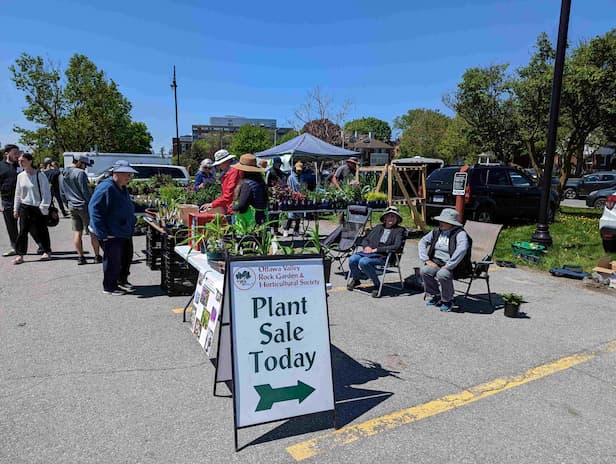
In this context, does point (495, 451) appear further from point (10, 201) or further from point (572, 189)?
point (572, 189)

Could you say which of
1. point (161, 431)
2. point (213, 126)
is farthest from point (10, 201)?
point (213, 126)

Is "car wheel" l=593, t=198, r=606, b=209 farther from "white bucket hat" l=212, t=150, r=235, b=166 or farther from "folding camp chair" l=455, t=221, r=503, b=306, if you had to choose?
"white bucket hat" l=212, t=150, r=235, b=166

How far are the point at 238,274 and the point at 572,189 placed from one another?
1122 inches

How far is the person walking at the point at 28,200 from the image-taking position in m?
7.45

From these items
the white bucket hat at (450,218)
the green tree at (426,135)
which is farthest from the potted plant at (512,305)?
the green tree at (426,135)

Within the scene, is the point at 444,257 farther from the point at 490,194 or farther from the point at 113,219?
the point at 490,194

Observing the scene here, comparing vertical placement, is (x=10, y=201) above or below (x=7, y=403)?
above

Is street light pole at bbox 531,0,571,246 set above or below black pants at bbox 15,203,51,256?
above

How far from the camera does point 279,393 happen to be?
116 inches

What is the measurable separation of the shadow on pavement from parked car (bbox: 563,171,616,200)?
24314 millimetres

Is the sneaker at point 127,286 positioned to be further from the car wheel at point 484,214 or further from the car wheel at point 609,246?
the car wheel at point 484,214

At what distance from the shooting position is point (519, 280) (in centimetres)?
733

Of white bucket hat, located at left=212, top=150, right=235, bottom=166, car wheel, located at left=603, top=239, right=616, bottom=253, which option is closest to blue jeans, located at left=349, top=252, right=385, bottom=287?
white bucket hat, located at left=212, top=150, right=235, bottom=166

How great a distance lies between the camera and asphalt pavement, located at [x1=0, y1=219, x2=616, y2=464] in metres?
2.80
